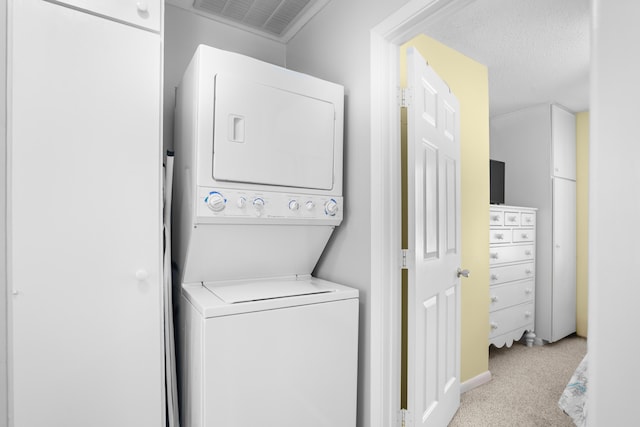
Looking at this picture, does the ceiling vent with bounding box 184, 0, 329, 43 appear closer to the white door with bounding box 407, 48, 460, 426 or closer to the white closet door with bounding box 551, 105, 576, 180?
the white door with bounding box 407, 48, 460, 426

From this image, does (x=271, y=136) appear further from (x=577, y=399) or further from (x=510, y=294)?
(x=510, y=294)

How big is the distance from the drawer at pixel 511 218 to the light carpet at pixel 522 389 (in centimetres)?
124

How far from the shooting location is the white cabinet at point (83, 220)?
1.15m

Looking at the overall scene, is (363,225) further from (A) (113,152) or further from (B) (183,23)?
(B) (183,23)

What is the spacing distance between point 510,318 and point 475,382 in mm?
972

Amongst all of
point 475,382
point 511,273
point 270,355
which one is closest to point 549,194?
point 511,273

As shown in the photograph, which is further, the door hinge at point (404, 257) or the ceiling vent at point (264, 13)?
the ceiling vent at point (264, 13)

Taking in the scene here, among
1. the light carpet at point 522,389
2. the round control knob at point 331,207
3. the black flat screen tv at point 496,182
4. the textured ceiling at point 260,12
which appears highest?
the textured ceiling at point 260,12

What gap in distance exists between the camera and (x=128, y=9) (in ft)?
4.27

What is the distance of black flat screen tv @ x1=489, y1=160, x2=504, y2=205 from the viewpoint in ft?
11.7

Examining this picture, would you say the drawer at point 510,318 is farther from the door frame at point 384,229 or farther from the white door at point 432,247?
the door frame at point 384,229

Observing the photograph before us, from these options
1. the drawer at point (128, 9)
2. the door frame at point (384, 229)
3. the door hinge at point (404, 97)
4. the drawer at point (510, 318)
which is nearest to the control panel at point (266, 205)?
the door frame at point (384, 229)

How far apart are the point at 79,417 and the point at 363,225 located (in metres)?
1.35

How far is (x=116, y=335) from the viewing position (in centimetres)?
129
